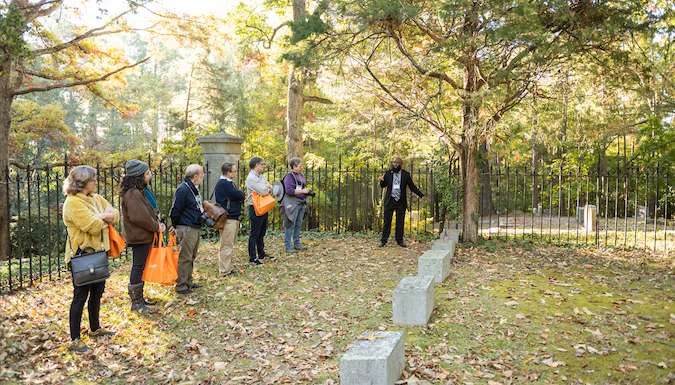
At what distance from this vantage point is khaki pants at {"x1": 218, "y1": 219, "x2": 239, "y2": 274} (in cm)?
702

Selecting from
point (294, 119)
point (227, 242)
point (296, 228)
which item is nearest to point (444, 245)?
point (296, 228)

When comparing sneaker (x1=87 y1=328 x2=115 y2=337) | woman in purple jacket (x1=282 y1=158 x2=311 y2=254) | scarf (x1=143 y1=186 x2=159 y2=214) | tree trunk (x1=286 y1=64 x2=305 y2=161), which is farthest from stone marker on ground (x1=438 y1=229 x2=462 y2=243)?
sneaker (x1=87 y1=328 x2=115 y2=337)

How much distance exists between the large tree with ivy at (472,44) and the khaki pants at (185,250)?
389 centimetres

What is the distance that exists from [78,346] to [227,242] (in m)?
2.83

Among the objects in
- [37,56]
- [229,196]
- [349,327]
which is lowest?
[349,327]

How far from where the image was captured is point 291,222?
A: 8.80m

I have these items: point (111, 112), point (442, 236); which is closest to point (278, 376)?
point (442, 236)

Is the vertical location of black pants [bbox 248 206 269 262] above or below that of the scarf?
below

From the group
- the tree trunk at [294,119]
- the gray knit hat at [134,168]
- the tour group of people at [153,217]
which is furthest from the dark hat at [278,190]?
the tree trunk at [294,119]

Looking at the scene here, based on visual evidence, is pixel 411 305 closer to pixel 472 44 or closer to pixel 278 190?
pixel 278 190

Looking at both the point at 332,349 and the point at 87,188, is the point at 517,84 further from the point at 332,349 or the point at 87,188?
the point at 87,188

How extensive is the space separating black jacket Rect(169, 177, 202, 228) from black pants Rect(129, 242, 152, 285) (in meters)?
0.65

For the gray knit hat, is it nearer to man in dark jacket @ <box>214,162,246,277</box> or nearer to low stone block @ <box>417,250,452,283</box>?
man in dark jacket @ <box>214,162,246,277</box>

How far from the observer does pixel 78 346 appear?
4523mm
